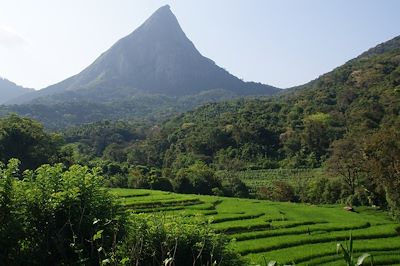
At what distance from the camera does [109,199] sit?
43.1 ft

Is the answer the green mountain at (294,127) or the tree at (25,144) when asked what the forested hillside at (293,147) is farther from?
the tree at (25,144)

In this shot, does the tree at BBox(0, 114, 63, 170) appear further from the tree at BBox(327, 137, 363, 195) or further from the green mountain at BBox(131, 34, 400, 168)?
the tree at BBox(327, 137, 363, 195)

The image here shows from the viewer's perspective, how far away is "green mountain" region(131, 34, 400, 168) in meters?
87.9

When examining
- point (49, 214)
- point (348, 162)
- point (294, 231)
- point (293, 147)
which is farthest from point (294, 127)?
point (49, 214)

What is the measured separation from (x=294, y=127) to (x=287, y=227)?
2635 inches

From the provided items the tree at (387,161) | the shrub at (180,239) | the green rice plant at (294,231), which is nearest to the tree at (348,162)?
the tree at (387,161)

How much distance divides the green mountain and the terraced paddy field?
43.0 meters

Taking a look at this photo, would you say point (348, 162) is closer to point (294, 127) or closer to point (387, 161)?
point (387, 161)

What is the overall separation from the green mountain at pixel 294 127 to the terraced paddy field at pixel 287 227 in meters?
43.0

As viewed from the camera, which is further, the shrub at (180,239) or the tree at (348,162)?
the tree at (348,162)

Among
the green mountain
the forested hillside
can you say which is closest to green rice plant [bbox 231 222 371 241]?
the forested hillside

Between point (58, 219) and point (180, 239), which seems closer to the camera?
point (58, 219)

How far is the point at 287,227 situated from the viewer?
1302 inches

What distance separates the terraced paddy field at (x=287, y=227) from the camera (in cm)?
2566
